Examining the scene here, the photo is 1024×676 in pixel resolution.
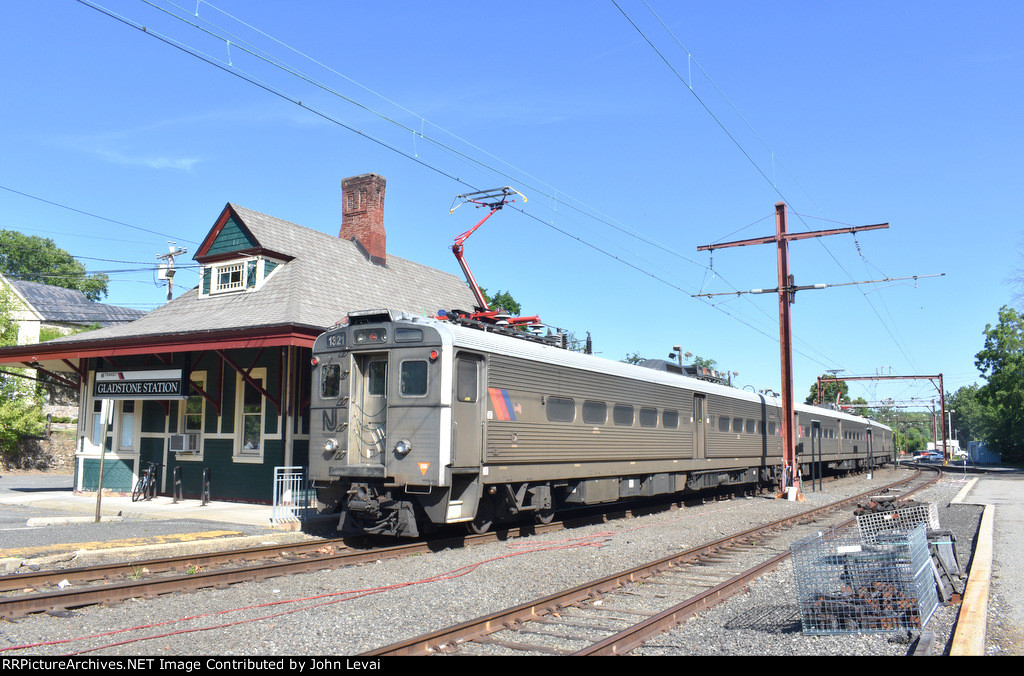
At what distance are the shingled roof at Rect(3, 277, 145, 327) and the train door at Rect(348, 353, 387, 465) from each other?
42689mm

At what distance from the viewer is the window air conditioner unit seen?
17.7 m

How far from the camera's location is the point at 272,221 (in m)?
21.0

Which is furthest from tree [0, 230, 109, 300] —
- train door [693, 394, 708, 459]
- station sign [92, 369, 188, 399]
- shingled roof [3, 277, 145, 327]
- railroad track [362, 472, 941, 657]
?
railroad track [362, 472, 941, 657]

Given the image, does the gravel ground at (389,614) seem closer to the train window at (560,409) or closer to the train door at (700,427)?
the train window at (560,409)

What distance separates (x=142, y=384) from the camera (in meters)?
18.1

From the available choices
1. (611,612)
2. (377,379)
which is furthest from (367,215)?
(611,612)

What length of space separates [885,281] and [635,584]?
46.1 feet

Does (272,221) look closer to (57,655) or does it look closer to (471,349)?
(471,349)

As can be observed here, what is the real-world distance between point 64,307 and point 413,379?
2021 inches

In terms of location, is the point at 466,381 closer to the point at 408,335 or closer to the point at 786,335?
the point at 408,335

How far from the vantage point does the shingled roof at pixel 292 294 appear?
1722 cm

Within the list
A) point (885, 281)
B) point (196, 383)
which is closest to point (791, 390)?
point (885, 281)

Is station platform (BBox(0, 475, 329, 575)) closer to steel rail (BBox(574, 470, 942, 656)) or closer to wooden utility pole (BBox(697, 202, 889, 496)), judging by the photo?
steel rail (BBox(574, 470, 942, 656))

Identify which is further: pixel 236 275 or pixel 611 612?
pixel 236 275
